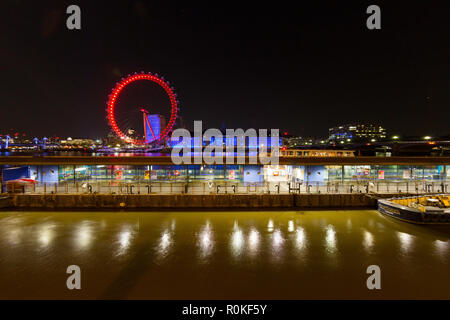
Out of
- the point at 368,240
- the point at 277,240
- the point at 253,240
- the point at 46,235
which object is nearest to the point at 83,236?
the point at 46,235

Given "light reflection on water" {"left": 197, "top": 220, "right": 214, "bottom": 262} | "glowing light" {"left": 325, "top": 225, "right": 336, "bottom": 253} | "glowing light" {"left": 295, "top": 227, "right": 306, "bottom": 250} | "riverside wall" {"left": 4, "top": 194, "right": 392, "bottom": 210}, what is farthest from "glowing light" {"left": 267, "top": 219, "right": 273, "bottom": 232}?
"light reflection on water" {"left": 197, "top": 220, "right": 214, "bottom": 262}

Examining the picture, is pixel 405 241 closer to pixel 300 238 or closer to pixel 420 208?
pixel 420 208

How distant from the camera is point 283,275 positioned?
9789 mm

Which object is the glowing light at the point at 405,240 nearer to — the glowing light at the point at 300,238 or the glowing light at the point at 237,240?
the glowing light at the point at 300,238

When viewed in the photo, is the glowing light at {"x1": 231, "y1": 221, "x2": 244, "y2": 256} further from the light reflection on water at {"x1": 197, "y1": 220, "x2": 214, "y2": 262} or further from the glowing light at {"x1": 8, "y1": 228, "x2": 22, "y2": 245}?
the glowing light at {"x1": 8, "y1": 228, "x2": 22, "y2": 245}

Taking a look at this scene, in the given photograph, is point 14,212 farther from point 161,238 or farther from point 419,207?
point 419,207

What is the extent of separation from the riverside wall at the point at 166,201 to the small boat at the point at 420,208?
169cm

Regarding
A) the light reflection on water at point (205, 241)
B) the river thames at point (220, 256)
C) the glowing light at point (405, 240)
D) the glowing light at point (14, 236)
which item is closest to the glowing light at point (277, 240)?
the river thames at point (220, 256)

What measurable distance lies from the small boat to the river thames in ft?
2.44

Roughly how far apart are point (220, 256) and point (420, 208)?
14023mm

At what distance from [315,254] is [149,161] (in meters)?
13.8

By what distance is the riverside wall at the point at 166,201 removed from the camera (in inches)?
715

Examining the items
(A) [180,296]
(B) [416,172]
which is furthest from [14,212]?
(B) [416,172]

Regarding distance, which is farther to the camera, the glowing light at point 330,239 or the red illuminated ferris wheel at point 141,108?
the red illuminated ferris wheel at point 141,108
